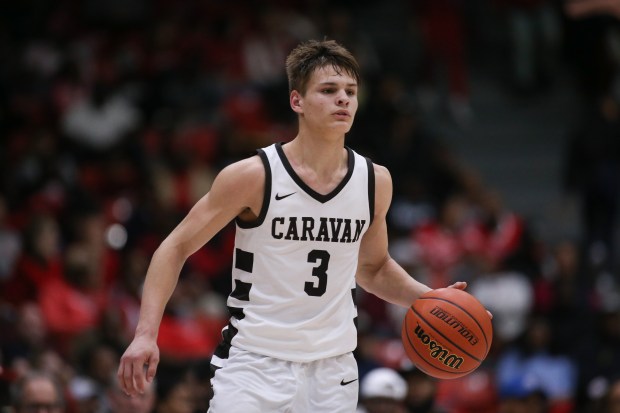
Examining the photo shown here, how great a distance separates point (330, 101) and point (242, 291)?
111 cm

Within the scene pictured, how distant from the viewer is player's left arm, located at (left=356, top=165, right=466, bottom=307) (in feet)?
21.5

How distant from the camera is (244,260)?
6.26 meters

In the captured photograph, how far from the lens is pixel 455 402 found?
12414mm

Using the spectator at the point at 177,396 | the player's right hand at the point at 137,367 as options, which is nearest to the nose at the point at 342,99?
the player's right hand at the point at 137,367

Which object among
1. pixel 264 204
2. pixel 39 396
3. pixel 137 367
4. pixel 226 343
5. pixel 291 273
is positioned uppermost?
pixel 264 204

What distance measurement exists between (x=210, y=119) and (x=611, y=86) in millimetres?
5928

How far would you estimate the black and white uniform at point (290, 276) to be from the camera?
614 cm

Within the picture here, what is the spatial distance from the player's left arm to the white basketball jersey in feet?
0.94

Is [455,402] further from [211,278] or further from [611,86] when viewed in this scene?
[611,86]

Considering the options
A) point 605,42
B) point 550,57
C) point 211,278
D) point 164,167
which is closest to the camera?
point 211,278

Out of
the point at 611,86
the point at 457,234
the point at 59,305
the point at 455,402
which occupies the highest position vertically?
the point at 611,86

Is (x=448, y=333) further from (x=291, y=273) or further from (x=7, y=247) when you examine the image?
(x=7, y=247)

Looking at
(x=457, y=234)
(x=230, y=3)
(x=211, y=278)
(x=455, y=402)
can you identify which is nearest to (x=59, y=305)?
(x=211, y=278)

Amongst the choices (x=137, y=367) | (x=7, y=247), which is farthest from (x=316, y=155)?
(x=7, y=247)
